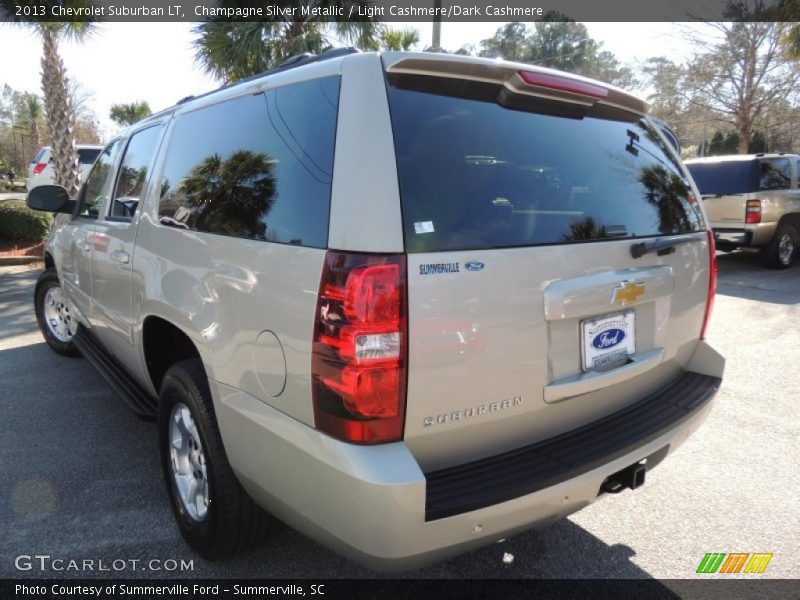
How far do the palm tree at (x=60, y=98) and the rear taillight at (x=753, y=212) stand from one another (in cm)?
1224

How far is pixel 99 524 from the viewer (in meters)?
2.62

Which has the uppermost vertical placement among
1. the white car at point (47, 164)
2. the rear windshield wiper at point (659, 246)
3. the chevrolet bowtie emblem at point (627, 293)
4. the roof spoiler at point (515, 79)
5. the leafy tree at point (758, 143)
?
the leafy tree at point (758, 143)

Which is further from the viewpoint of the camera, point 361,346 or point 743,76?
point 743,76

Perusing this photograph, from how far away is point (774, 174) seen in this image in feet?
30.8

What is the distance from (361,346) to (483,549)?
1.40m

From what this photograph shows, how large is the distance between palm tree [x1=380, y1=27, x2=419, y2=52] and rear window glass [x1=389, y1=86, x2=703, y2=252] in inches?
431

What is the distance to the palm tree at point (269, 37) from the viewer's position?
10500 millimetres

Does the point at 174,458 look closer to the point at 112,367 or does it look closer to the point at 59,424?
the point at 112,367

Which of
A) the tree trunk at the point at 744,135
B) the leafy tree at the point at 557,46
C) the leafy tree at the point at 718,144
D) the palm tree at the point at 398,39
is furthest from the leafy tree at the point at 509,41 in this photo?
the palm tree at the point at 398,39

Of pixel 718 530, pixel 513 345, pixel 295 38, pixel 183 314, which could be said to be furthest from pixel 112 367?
pixel 295 38

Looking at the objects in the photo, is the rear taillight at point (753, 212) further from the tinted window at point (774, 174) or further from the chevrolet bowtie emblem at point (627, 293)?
the chevrolet bowtie emblem at point (627, 293)

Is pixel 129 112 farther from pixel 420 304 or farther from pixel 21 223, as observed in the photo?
pixel 420 304

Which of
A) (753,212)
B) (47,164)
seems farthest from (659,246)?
(47,164)

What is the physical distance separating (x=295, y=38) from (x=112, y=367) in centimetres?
896
